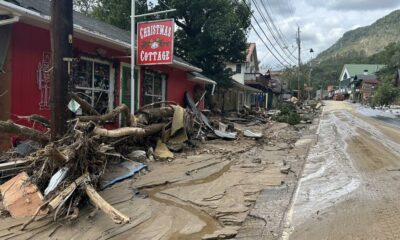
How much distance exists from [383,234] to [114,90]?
961cm

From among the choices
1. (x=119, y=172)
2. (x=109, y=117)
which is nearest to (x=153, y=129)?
(x=109, y=117)

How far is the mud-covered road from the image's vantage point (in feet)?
18.3

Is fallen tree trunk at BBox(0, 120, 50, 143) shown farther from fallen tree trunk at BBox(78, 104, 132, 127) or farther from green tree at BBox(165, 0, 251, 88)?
green tree at BBox(165, 0, 251, 88)

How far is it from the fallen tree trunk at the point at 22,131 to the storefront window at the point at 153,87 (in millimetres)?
7727

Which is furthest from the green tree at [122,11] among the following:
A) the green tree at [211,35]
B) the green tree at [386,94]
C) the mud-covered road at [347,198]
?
the green tree at [386,94]

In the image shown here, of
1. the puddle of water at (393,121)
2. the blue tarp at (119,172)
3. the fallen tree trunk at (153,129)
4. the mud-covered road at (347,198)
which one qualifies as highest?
the fallen tree trunk at (153,129)

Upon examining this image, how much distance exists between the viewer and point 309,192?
7.86 metres

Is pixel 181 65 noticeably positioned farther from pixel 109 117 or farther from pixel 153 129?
pixel 109 117

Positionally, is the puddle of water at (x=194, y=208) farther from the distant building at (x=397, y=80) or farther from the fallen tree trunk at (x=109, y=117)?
the distant building at (x=397, y=80)

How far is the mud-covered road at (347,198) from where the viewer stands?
559cm

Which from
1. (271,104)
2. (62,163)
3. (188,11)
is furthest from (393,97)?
(62,163)

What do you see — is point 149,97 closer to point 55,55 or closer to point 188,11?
point 55,55

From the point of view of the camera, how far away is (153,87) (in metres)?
16.3

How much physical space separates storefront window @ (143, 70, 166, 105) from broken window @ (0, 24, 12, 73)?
672 centimetres
